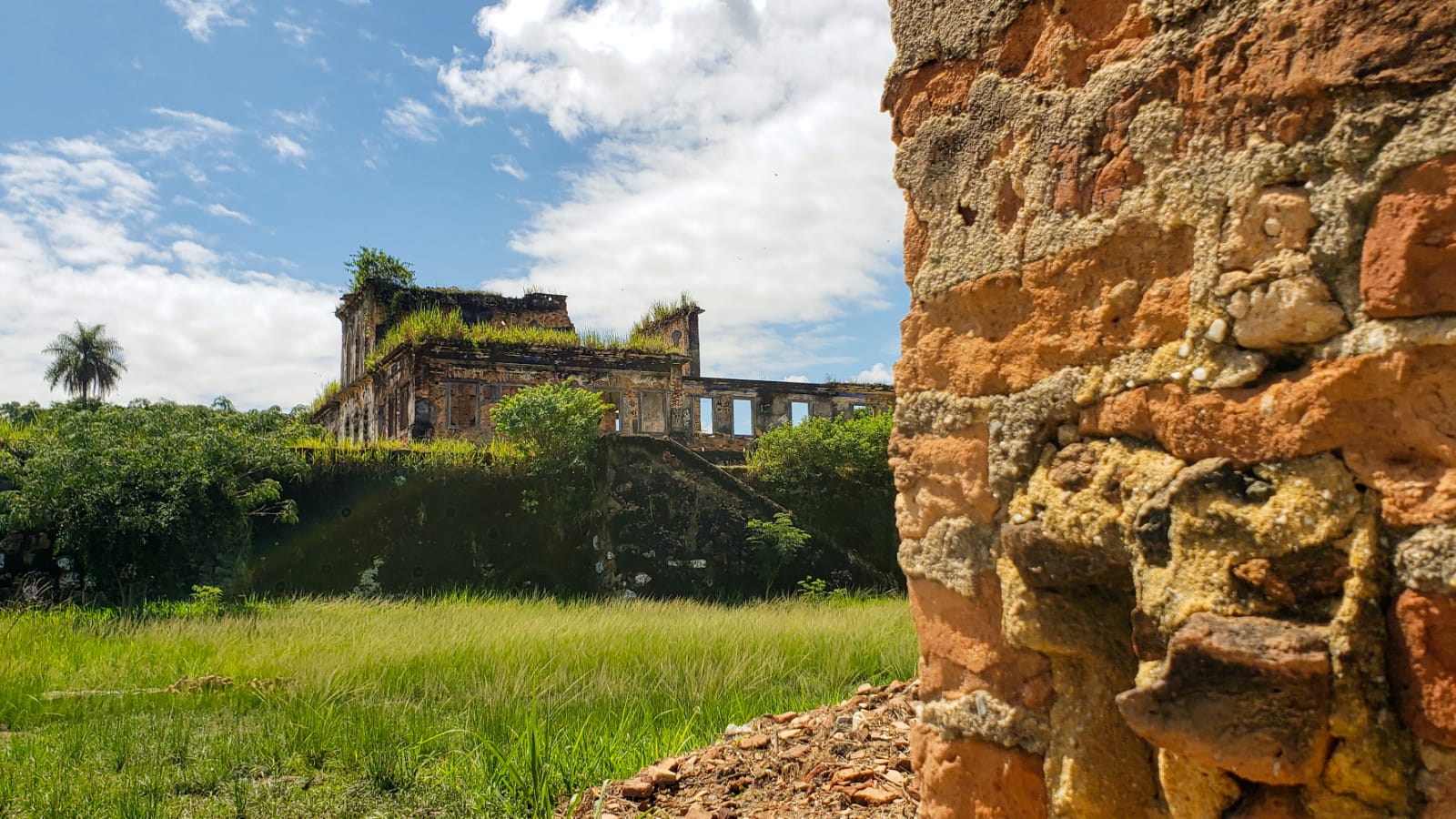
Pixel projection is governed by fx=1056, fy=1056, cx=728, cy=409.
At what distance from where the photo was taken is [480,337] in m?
18.8

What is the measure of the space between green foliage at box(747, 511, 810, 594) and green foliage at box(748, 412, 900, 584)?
1.72 metres

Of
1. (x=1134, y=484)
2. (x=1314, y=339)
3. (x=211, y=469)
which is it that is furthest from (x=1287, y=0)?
(x=211, y=469)

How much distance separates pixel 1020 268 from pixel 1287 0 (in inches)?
24.7

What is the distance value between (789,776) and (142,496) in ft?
28.5

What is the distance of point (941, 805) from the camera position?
85.2 inches

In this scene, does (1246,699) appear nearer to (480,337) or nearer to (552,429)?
(552,429)

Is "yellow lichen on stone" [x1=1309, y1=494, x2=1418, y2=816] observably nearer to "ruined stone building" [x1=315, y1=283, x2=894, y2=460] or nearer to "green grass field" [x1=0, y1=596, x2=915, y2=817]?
"green grass field" [x1=0, y1=596, x2=915, y2=817]

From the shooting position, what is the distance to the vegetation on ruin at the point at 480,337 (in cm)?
1834

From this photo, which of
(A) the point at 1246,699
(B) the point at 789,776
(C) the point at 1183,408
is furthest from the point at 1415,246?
(B) the point at 789,776

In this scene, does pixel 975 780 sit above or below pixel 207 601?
above

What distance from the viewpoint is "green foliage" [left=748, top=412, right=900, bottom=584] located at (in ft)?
48.8

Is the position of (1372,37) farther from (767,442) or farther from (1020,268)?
(767,442)

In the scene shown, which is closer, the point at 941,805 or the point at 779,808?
the point at 941,805

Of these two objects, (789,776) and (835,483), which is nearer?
(789,776)
